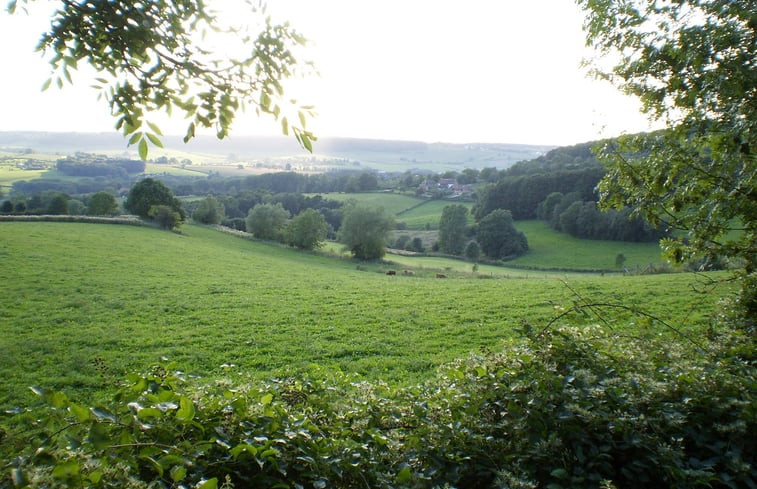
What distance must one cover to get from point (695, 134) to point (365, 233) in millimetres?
40695

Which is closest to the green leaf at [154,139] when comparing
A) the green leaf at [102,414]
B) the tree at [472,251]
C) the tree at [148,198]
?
the green leaf at [102,414]

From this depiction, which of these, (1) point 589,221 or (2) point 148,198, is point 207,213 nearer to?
(2) point 148,198

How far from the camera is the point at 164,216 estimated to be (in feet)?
Result: 145

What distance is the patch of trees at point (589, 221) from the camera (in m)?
56.3

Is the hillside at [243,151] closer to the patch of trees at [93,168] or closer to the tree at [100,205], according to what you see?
the patch of trees at [93,168]

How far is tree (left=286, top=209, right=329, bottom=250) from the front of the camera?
47.1 m

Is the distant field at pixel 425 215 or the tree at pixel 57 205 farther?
the distant field at pixel 425 215

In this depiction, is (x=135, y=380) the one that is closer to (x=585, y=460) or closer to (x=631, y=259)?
(x=585, y=460)

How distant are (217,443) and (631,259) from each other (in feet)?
187

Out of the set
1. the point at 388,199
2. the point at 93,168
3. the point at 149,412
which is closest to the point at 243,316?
the point at 149,412

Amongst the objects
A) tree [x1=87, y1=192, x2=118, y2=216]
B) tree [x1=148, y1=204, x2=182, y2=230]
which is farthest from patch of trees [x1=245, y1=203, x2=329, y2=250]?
tree [x1=87, y1=192, x2=118, y2=216]

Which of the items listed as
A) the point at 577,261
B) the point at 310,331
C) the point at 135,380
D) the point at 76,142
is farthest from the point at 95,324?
the point at 76,142

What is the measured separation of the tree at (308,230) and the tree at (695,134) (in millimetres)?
42225

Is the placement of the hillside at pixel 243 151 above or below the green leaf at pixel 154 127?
above
